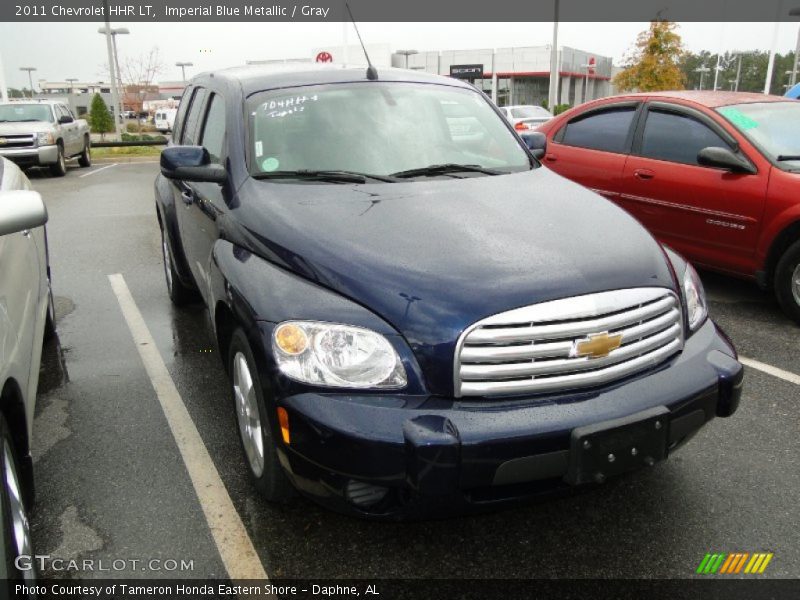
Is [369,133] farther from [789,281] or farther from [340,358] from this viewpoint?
[789,281]

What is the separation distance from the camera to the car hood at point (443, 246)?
2242 mm

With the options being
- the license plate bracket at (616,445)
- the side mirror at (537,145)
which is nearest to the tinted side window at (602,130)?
the side mirror at (537,145)

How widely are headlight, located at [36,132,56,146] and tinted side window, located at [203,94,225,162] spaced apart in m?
13.1

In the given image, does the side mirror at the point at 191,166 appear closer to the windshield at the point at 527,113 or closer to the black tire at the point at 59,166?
the black tire at the point at 59,166

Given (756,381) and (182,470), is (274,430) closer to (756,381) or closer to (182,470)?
(182,470)

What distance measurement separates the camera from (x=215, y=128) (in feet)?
12.7

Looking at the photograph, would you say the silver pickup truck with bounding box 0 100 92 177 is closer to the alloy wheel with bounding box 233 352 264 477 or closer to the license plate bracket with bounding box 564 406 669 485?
the alloy wheel with bounding box 233 352 264 477

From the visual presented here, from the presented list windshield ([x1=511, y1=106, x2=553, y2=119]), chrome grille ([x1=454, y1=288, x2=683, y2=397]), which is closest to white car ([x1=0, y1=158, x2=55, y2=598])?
chrome grille ([x1=454, y1=288, x2=683, y2=397])

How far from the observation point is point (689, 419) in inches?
92.7

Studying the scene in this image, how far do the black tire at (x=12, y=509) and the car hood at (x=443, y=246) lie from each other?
3.59ft

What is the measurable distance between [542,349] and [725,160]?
369 centimetres

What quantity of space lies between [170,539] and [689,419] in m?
1.97

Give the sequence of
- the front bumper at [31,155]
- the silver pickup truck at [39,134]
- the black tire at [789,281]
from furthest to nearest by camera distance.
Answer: the silver pickup truck at [39,134] < the front bumper at [31,155] < the black tire at [789,281]

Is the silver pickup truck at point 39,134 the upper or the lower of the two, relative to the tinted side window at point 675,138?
lower
